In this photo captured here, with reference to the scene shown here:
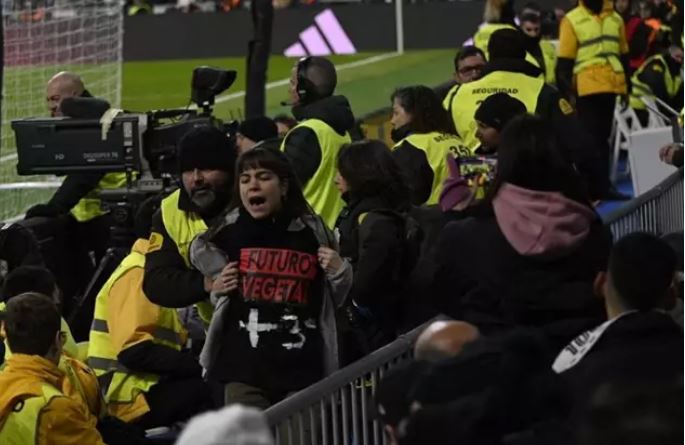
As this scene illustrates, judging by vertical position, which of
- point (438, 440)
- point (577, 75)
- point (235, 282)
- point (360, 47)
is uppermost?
point (438, 440)

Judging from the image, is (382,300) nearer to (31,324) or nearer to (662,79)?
(31,324)

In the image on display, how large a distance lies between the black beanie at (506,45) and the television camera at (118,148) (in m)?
1.65

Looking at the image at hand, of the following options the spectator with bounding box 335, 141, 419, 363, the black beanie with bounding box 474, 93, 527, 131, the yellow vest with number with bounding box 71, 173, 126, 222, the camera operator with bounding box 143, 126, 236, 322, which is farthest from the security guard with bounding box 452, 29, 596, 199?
the camera operator with bounding box 143, 126, 236, 322

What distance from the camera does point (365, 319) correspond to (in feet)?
25.8

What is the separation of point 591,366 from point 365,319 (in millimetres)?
3198

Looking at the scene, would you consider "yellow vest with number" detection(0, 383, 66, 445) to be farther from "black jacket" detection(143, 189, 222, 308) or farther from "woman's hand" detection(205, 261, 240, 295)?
"woman's hand" detection(205, 261, 240, 295)

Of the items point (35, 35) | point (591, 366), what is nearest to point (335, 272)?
point (591, 366)

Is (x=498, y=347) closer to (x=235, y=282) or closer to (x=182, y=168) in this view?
(x=235, y=282)

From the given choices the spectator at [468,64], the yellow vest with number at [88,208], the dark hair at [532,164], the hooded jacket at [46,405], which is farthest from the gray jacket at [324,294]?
the yellow vest with number at [88,208]

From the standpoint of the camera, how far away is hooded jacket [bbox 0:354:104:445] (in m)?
6.73

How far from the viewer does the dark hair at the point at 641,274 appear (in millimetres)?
5117

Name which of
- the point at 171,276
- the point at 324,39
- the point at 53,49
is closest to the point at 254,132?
the point at 171,276

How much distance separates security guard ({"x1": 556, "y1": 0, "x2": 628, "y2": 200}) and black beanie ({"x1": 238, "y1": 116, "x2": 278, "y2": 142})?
635cm

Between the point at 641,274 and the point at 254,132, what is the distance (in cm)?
489
